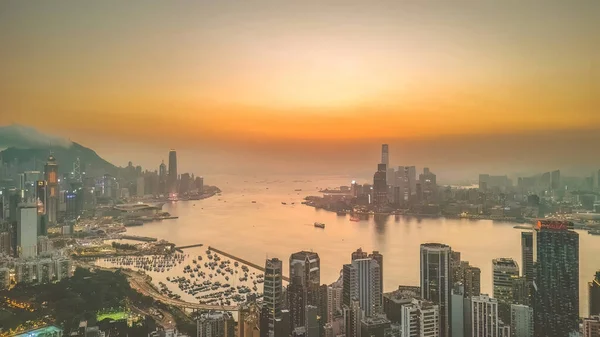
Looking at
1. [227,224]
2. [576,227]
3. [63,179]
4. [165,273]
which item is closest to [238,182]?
[227,224]

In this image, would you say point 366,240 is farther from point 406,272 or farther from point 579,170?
point 579,170

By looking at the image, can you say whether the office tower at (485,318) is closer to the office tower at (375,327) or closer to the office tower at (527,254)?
the office tower at (375,327)

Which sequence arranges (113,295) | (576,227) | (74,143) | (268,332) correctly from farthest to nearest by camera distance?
(74,143) → (113,295) → (576,227) → (268,332)

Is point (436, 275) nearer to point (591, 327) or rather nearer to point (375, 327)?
point (375, 327)

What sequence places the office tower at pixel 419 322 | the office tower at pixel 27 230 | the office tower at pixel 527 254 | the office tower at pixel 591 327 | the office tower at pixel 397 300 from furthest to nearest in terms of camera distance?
the office tower at pixel 27 230
the office tower at pixel 527 254
the office tower at pixel 397 300
the office tower at pixel 419 322
the office tower at pixel 591 327

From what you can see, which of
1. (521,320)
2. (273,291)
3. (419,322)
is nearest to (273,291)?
(273,291)

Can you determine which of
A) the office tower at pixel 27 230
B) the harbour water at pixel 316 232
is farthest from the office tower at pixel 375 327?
the office tower at pixel 27 230

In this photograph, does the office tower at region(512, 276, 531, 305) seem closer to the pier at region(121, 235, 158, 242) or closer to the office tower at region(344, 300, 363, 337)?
the office tower at region(344, 300, 363, 337)
